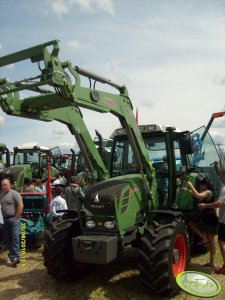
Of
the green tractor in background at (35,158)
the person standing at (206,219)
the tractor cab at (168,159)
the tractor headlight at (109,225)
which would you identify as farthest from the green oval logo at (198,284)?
the green tractor in background at (35,158)

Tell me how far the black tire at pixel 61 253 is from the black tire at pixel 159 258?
1159 mm

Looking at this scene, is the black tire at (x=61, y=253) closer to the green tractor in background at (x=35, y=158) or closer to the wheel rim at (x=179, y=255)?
the wheel rim at (x=179, y=255)

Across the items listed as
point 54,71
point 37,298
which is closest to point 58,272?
point 37,298

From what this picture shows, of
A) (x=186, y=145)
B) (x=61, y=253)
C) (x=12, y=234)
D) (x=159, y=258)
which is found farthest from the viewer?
(x=12, y=234)

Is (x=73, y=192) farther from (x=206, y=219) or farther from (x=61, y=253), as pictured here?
(x=206, y=219)

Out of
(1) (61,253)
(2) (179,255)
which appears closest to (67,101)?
(1) (61,253)

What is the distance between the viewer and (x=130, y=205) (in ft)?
18.1

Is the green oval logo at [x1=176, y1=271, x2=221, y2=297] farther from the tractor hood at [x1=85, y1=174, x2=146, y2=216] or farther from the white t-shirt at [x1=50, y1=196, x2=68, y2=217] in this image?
the white t-shirt at [x1=50, y1=196, x2=68, y2=217]

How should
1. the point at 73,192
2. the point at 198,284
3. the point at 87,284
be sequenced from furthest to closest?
the point at 73,192 → the point at 87,284 → the point at 198,284

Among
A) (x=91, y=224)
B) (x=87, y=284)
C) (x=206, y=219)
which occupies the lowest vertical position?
(x=87, y=284)

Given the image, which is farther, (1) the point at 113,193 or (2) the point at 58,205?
(2) the point at 58,205

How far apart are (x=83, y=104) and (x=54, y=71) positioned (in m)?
0.66

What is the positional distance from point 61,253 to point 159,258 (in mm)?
1470

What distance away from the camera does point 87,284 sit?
5680 mm
